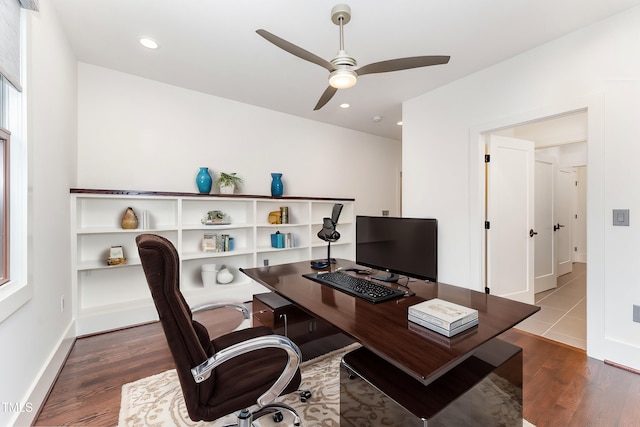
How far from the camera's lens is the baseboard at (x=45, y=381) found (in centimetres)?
152

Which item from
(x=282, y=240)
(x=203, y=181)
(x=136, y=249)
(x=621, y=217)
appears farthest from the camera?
(x=282, y=240)

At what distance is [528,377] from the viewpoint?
2025mm

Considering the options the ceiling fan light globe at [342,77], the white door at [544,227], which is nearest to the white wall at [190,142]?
the ceiling fan light globe at [342,77]

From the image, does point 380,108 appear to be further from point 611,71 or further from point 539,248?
point 539,248

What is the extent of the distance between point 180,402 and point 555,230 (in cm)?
552

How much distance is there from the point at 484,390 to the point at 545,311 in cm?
286

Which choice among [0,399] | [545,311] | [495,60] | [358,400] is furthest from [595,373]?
[0,399]

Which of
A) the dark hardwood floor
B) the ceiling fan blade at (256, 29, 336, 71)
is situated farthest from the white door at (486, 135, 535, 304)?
the ceiling fan blade at (256, 29, 336, 71)

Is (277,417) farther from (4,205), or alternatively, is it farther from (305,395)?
(4,205)

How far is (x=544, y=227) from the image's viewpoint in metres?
4.08

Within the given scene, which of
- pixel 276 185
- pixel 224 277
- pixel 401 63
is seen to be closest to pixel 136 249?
pixel 224 277

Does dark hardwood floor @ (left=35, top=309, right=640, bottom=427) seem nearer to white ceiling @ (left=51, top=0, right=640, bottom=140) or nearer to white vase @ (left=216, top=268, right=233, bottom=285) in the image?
white vase @ (left=216, top=268, right=233, bottom=285)

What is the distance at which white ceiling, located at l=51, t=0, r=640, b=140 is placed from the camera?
6.82 ft

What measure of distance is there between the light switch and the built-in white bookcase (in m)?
3.25
